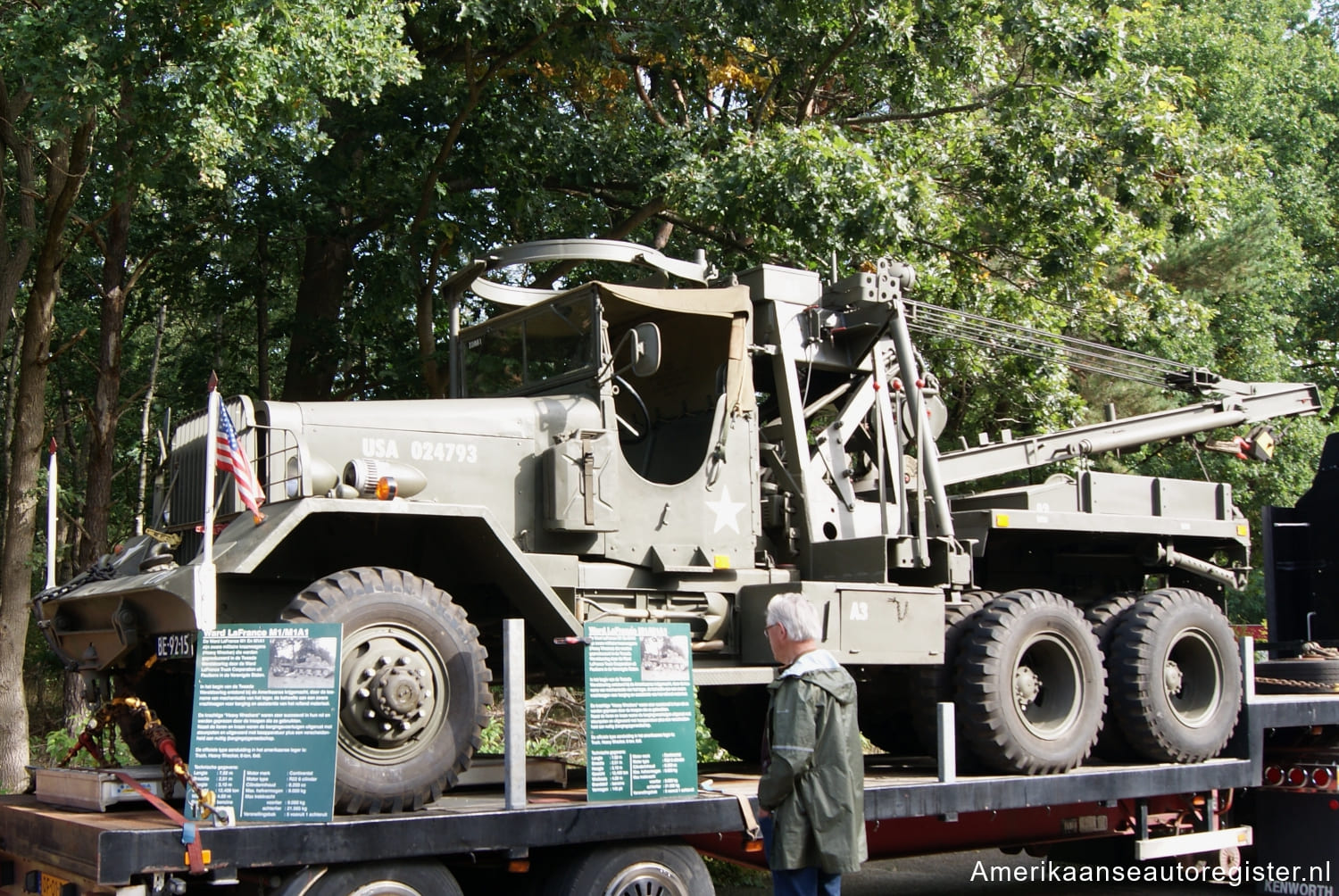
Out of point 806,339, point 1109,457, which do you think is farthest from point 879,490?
point 1109,457

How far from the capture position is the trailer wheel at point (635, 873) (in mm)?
6391

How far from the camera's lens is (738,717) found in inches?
415

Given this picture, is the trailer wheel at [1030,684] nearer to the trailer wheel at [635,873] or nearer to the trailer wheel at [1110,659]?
the trailer wheel at [1110,659]

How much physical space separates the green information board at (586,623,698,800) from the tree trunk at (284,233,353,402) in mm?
9288

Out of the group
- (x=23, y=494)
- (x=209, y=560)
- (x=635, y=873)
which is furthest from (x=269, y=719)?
(x=23, y=494)

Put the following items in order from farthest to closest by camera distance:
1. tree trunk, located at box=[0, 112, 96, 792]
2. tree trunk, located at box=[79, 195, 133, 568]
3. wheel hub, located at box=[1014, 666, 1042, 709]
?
tree trunk, located at box=[79, 195, 133, 568] → tree trunk, located at box=[0, 112, 96, 792] → wheel hub, located at box=[1014, 666, 1042, 709]

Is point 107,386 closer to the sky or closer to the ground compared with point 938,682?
closer to the sky

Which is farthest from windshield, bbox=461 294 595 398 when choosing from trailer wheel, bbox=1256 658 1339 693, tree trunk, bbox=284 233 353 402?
tree trunk, bbox=284 233 353 402

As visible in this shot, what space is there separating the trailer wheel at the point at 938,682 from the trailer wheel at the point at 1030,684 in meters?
0.09

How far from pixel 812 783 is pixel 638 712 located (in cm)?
147

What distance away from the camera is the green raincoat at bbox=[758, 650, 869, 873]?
5.29m

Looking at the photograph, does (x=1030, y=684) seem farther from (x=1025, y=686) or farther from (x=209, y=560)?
(x=209, y=560)

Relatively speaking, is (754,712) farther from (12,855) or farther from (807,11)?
(807,11)

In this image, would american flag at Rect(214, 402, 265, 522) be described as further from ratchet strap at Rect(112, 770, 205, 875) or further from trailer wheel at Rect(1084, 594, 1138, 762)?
trailer wheel at Rect(1084, 594, 1138, 762)
